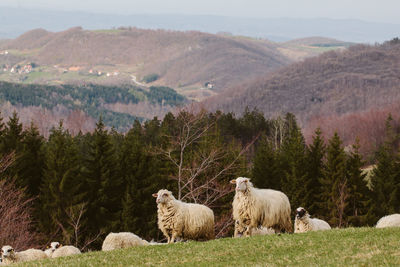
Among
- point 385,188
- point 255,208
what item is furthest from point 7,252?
point 385,188

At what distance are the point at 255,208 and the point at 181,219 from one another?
110 inches

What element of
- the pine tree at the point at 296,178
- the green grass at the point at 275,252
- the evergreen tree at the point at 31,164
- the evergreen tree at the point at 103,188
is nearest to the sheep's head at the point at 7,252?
the green grass at the point at 275,252

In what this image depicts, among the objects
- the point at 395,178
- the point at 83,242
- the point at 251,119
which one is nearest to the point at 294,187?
the point at 395,178

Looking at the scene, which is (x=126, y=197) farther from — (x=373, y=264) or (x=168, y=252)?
(x=373, y=264)

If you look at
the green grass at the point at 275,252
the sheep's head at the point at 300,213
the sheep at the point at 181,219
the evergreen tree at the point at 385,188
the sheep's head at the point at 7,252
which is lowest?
the evergreen tree at the point at 385,188

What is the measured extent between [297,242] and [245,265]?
3064mm

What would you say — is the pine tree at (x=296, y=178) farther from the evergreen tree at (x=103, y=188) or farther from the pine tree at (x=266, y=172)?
the evergreen tree at (x=103, y=188)

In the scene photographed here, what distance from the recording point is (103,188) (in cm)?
4512

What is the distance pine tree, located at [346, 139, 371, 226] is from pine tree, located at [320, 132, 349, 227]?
2.05 ft

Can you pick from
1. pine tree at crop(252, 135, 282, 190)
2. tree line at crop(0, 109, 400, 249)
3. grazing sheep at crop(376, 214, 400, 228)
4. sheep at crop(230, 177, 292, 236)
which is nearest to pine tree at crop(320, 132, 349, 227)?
tree line at crop(0, 109, 400, 249)

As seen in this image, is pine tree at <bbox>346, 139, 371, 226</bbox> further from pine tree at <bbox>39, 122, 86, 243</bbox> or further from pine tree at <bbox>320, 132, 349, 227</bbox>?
pine tree at <bbox>39, 122, 86, 243</bbox>

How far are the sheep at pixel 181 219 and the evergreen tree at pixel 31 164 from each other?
27.1 meters

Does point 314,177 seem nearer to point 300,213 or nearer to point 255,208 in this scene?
point 300,213

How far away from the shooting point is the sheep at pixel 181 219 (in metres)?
21.1
